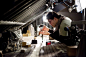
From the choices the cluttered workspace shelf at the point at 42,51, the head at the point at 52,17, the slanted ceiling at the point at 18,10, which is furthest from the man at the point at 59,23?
the slanted ceiling at the point at 18,10

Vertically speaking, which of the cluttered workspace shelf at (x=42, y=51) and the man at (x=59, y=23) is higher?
the man at (x=59, y=23)

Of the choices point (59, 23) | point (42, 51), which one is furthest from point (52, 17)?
point (42, 51)

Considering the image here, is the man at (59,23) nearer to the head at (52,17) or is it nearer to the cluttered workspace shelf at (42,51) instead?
the head at (52,17)

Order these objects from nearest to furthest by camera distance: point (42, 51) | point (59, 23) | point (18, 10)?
point (18, 10) → point (42, 51) → point (59, 23)

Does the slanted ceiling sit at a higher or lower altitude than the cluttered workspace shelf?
higher

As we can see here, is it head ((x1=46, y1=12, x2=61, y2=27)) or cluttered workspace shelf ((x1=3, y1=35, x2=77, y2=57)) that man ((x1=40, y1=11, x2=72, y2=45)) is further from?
cluttered workspace shelf ((x1=3, y1=35, x2=77, y2=57))

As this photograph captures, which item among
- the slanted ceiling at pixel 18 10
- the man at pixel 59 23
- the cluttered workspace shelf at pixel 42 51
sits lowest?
the cluttered workspace shelf at pixel 42 51

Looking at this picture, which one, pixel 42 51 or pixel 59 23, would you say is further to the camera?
pixel 59 23

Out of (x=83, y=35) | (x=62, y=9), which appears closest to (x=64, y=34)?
(x=83, y=35)

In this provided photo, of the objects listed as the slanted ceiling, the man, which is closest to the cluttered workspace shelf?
the man

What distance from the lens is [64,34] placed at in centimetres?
372

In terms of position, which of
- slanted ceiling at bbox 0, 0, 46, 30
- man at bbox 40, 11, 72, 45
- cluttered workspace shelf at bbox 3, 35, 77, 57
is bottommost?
cluttered workspace shelf at bbox 3, 35, 77, 57

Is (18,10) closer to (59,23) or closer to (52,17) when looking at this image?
(52,17)

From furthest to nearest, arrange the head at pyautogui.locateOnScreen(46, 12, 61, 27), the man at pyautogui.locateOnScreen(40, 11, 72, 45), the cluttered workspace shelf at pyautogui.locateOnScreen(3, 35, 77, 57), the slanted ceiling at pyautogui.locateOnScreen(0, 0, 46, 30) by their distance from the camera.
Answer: the head at pyautogui.locateOnScreen(46, 12, 61, 27), the man at pyautogui.locateOnScreen(40, 11, 72, 45), the cluttered workspace shelf at pyautogui.locateOnScreen(3, 35, 77, 57), the slanted ceiling at pyautogui.locateOnScreen(0, 0, 46, 30)
